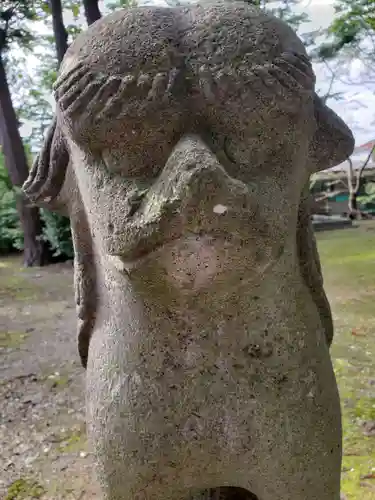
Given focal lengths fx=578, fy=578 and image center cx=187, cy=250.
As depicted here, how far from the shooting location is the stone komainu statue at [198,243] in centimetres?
85

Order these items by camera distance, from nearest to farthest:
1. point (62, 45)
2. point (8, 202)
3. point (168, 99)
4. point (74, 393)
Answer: point (168, 99) → point (74, 393) → point (62, 45) → point (8, 202)

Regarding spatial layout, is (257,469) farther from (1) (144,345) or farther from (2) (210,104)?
(2) (210,104)

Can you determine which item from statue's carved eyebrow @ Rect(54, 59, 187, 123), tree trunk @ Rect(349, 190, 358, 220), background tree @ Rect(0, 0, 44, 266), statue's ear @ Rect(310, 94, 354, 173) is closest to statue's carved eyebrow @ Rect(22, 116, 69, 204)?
statue's carved eyebrow @ Rect(54, 59, 187, 123)

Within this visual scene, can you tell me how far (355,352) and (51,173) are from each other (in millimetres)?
2710

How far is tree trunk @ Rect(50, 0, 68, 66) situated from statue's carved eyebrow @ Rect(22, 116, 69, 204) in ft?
17.8

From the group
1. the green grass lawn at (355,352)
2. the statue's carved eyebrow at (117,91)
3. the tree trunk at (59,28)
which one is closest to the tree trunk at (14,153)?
the tree trunk at (59,28)

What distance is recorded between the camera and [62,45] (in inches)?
244

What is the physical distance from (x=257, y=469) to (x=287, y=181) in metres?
0.49

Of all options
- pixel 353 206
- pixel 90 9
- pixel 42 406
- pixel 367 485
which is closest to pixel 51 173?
pixel 367 485

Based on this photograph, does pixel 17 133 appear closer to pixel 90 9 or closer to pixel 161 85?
pixel 90 9

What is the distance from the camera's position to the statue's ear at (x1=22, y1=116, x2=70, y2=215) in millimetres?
1057

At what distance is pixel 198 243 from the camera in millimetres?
834

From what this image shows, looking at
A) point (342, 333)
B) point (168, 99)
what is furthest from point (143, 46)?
point (342, 333)

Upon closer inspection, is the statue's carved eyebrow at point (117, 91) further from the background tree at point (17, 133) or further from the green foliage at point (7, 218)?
the green foliage at point (7, 218)
